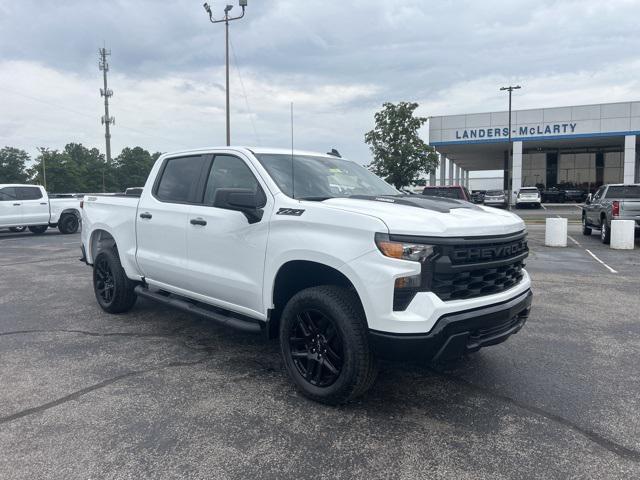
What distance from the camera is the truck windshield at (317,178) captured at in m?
4.17

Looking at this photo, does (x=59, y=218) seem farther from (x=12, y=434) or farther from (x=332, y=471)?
(x=332, y=471)

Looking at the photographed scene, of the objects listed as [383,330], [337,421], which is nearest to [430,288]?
[383,330]

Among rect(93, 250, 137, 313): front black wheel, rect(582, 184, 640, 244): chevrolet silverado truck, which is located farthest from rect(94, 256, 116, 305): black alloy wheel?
rect(582, 184, 640, 244): chevrolet silverado truck

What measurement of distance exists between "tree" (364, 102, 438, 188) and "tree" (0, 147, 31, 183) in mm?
36606

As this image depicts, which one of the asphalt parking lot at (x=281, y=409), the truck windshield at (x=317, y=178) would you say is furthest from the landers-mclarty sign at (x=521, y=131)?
the truck windshield at (x=317, y=178)

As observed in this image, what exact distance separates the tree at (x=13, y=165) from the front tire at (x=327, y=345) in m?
55.8

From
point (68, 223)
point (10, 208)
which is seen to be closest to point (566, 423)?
point (10, 208)

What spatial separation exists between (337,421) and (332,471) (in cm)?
59

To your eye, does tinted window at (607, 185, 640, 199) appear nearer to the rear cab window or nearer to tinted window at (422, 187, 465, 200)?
tinted window at (422, 187, 465, 200)

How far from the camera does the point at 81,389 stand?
3.96 m

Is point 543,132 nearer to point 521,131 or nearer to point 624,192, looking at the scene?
point 521,131

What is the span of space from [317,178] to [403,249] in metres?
1.47

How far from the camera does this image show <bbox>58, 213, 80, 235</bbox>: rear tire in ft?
60.6

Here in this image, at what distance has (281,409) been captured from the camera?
3605 millimetres
